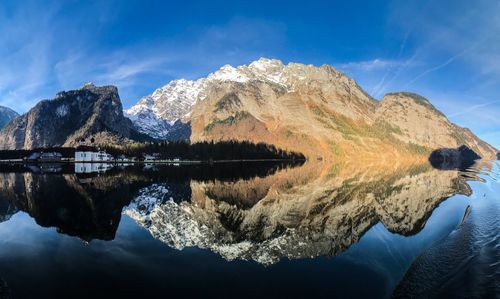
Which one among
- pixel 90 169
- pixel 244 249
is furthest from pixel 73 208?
pixel 90 169

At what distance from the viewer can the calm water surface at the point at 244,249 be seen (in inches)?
811

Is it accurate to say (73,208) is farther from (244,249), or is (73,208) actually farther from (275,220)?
(244,249)

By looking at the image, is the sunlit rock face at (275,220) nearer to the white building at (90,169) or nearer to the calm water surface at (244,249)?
the calm water surface at (244,249)

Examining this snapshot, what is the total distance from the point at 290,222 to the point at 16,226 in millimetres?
28219

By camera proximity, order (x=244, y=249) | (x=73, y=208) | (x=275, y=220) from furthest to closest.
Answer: (x=73, y=208), (x=275, y=220), (x=244, y=249)

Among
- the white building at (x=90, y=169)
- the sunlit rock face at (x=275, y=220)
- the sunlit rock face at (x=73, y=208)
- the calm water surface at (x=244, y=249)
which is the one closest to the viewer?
the calm water surface at (x=244, y=249)

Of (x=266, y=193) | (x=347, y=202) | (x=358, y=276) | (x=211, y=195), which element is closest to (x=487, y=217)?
(x=347, y=202)

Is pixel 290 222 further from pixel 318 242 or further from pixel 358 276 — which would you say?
pixel 358 276

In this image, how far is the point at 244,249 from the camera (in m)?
29.9

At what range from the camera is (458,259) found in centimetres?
2559

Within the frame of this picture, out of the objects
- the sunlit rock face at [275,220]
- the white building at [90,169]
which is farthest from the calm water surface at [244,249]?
the white building at [90,169]

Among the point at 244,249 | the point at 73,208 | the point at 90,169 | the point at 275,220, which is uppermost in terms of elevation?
the point at 90,169

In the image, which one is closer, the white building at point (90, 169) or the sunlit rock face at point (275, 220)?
the sunlit rock face at point (275, 220)

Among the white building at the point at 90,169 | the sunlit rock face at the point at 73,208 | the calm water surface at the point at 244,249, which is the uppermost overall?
the white building at the point at 90,169
